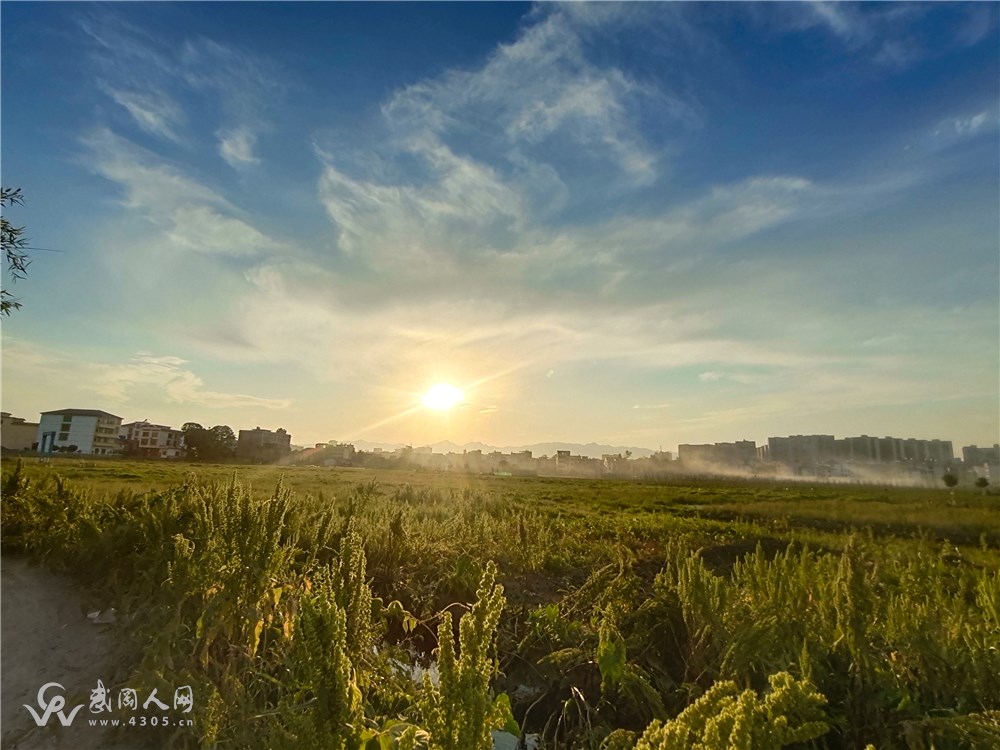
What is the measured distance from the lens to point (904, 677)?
228 cm

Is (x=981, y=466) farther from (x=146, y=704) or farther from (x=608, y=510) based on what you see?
(x=146, y=704)

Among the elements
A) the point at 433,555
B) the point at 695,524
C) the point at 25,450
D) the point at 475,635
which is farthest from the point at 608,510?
the point at 475,635

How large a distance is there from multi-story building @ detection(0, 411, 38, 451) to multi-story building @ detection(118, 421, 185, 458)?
129 centimetres

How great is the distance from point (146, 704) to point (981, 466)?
27.5 m

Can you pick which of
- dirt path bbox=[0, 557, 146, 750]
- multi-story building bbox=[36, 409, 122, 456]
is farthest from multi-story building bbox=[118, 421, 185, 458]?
dirt path bbox=[0, 557, 146, 750]

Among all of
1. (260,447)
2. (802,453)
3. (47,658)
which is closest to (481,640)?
(47,658)

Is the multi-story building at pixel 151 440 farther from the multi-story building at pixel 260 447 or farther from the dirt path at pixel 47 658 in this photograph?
the dirt path at pixel 47 658

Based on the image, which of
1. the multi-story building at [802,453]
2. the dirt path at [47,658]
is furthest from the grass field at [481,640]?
the multi-story building at [802,453]

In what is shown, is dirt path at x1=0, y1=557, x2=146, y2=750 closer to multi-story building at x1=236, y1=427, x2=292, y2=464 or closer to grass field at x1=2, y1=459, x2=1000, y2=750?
grass field at x1=2, y1=459, x2=1000, y2=750

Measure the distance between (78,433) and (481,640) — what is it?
35.4 feet

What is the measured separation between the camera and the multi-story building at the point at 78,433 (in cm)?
725

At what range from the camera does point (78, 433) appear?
28.6ft

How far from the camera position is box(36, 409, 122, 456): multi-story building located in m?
7.25

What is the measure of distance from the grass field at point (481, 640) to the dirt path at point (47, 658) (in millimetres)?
170
